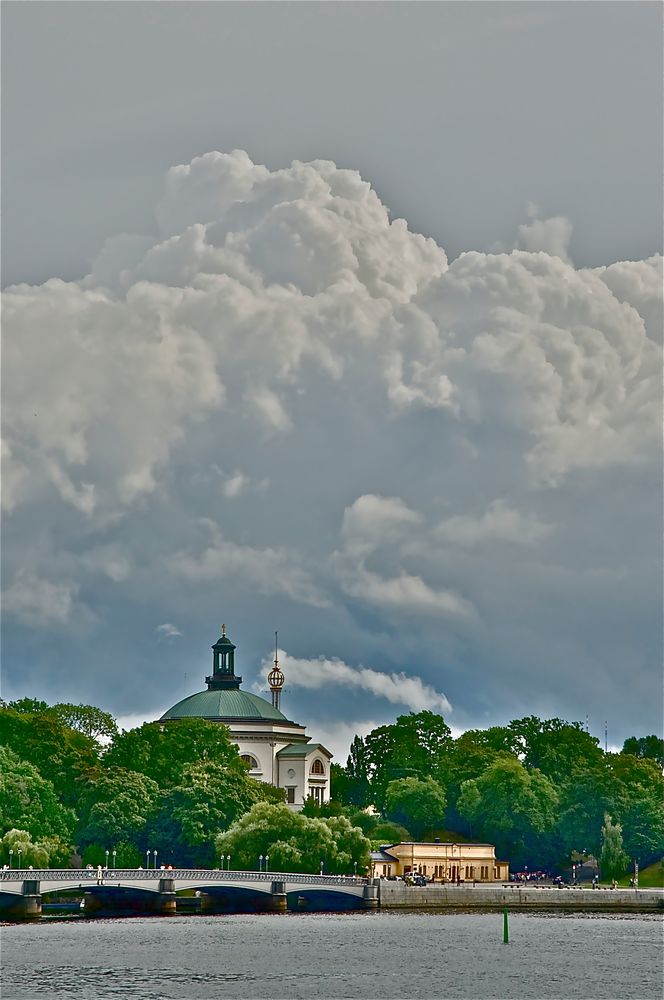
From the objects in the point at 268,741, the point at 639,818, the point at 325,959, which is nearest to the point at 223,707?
the point at 268,741

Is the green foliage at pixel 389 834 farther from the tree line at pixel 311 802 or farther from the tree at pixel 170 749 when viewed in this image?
the tree at pixel 170 749

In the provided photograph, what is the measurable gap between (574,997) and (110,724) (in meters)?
100

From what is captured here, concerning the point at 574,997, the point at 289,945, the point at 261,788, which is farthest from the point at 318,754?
the point at 574,997

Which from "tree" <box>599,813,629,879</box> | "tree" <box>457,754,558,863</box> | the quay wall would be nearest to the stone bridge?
the quay wall

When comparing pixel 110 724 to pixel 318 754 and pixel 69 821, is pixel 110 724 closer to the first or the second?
pixel 318 754

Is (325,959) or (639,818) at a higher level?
(639,818)

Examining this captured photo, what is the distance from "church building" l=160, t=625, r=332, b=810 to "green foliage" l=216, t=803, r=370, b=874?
35497 millimetres

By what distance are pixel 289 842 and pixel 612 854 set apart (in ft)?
104

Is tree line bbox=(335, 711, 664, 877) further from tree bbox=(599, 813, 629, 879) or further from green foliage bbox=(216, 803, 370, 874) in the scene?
green foliage bbox=(216, 803, 370, 874)

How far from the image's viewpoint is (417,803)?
15350 centimetres

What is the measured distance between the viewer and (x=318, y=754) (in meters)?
172

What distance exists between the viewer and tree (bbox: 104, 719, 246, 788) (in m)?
135

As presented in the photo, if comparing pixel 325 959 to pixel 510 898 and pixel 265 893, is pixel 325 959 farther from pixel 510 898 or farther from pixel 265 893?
pixel 510 898

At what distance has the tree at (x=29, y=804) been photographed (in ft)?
386
